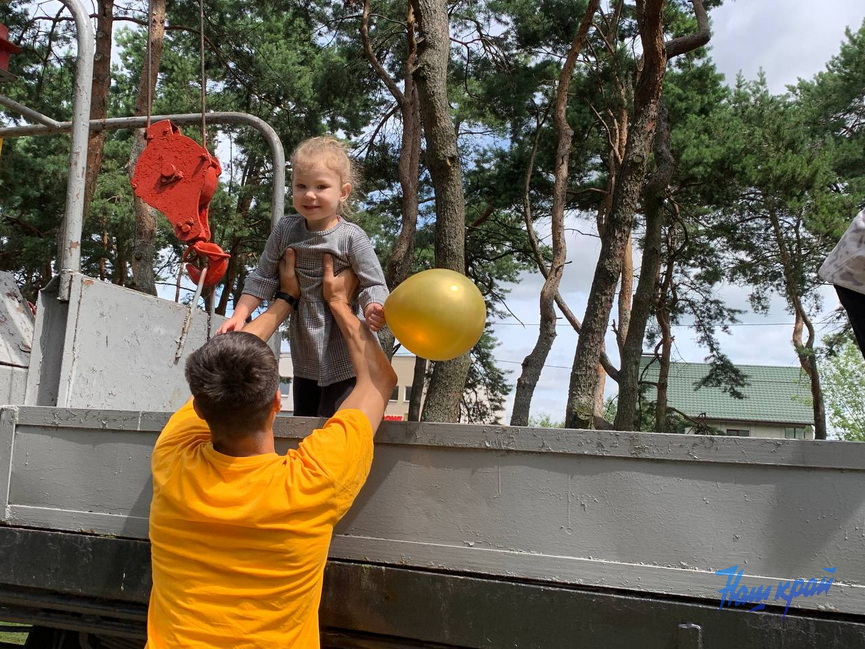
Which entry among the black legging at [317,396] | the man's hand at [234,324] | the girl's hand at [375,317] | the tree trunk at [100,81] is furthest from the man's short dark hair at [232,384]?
the tree trunk at [100,81]

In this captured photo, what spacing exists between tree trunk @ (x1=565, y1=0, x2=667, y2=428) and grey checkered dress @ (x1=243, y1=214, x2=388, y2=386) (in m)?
5.34

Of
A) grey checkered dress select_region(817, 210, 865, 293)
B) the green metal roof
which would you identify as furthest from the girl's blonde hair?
the green metal roof

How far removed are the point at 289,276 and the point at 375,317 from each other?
0.50 meters

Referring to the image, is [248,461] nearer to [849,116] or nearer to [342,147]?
[342,147]

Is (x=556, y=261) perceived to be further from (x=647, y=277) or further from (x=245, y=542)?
(x=245, y=542)

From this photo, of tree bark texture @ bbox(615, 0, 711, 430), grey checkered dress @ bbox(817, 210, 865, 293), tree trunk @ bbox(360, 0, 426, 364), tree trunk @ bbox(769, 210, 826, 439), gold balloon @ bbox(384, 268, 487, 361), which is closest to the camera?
gold balloon @ bbox(384, 268, 487, 361)

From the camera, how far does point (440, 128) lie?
6.14 m

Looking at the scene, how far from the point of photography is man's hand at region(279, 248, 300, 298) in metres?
2.69

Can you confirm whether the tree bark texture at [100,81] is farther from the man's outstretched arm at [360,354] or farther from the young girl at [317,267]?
the man's outstretched arm at [360,354]

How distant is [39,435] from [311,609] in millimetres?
1055

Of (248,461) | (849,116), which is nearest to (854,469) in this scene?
(248,461)

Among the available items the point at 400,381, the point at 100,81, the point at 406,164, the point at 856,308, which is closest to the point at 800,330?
the point at 406,164

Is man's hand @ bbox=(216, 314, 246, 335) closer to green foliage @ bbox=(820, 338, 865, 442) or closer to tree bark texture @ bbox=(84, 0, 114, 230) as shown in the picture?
tree bark texture @ bbox=(84, 0, 114, 230)

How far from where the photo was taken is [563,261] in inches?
480
